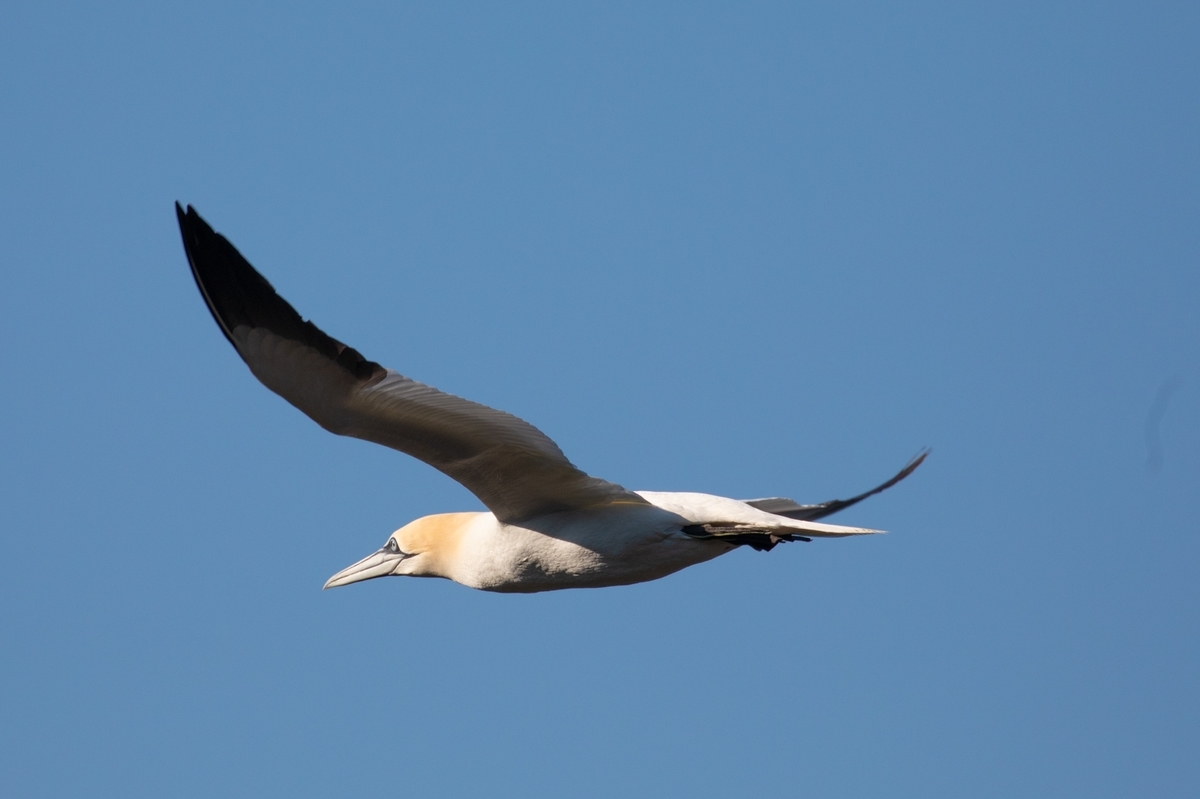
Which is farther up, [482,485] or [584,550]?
[482,485]

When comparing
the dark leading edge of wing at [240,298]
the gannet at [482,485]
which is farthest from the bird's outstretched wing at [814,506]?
A: the dark leading edge of wing at [240,298]

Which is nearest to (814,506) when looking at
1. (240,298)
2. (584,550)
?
(584,550)

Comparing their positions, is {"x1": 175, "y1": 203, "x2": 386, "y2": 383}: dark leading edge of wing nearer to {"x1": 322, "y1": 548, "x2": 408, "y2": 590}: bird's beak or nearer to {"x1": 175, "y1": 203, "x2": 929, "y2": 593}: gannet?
{"x1": 175, "y1": 203, "x2": 929, "y2": 593}: gannet

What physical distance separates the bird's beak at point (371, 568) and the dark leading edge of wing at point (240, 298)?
3086 mm

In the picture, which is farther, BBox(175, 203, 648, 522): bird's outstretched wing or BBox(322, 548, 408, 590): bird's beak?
BBox(322, 548, 408, 590): bird's beak

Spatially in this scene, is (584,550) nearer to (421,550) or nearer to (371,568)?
(421,550)

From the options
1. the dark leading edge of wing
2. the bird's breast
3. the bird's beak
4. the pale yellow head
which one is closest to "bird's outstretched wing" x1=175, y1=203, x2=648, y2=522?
the dark leading edge of wing

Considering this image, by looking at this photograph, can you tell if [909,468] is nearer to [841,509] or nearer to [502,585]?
[841,509]

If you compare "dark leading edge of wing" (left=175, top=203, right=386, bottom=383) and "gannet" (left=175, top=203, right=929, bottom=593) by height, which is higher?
"dark leading edge of wing" (left=175, top=203, right=386, bottom=383)

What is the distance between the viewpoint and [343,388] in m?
8.42

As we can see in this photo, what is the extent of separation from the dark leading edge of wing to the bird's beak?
3.09 m

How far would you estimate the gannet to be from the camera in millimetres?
8328

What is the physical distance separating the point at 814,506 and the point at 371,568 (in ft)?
11.5

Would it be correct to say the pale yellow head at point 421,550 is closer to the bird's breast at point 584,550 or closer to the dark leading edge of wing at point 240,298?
the bird's breast at point 584,550
